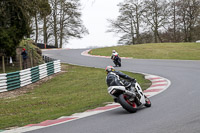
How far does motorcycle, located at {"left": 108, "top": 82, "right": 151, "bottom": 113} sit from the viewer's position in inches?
333

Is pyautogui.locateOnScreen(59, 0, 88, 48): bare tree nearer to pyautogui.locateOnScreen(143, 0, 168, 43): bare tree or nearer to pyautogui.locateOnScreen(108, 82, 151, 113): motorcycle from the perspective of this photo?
pyautogui.locateOnScreen(143, 0, 168, 43): bare tree

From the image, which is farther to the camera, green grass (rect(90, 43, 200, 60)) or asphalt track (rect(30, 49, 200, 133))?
green grass (rect(90, 43, 200, 60))

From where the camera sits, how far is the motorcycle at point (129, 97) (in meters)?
8.45

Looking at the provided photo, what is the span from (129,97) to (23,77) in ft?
36.0

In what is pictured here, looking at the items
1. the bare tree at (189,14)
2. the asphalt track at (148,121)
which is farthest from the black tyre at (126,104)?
the bare tree at (189,14)

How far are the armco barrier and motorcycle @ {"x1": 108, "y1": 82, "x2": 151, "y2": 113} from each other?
979 cm

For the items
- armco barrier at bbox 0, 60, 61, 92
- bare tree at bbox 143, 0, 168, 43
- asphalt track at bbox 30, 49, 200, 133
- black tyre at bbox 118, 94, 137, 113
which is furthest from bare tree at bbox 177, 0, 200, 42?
black tyre at bbox 118, 94, 137, 113

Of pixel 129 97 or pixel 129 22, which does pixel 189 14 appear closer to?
pixel 129 22

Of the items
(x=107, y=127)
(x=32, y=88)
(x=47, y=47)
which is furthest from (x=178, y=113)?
(x=47, y=47)

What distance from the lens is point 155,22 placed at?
2511 inches

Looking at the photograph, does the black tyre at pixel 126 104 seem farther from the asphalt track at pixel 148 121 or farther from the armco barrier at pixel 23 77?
the armco barrier at pixel 23 77

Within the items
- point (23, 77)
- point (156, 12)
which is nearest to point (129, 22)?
point (156, 12)

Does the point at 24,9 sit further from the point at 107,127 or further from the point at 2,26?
the point at 107,127

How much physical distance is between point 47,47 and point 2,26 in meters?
29.5
